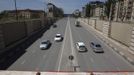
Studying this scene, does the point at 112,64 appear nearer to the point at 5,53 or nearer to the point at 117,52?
the point at 117,52

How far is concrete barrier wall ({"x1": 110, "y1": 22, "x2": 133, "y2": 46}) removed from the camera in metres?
31.5

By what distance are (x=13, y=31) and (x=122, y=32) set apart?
78.2 feet

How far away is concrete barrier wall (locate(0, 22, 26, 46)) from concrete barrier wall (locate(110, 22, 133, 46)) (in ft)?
77.2

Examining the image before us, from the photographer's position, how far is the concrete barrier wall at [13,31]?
111ft

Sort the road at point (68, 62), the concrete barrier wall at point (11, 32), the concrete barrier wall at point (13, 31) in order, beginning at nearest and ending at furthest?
the road at point (68, 62) → the concrete barrier wall at point (11, 32) → the concrete barrier wall at point (13, 31)

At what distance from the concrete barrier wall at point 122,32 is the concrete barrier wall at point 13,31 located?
23.5 metres

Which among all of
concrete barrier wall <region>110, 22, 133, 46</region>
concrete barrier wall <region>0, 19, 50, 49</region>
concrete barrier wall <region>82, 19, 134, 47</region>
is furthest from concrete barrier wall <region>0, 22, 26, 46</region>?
concrete barrier wall <region>110, 22, 133, 46</region>

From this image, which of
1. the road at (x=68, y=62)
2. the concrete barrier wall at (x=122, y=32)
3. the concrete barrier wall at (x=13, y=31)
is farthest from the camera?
the concrete barrier wall at (x=13, y=31)

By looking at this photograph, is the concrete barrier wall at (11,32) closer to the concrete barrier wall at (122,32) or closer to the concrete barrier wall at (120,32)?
the concrete barrier wall at (120,32)

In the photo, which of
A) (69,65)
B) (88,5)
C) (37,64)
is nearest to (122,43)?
(69,65)

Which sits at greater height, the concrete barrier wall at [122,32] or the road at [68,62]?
the concrete barrier wall at [122,32]

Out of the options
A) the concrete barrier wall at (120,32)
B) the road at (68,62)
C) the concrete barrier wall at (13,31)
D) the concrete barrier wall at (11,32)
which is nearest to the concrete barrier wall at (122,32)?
the concrete barrier wall at (120,32)

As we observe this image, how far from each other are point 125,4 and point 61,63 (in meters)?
88.7

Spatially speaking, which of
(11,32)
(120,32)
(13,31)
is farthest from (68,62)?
(13,31)
